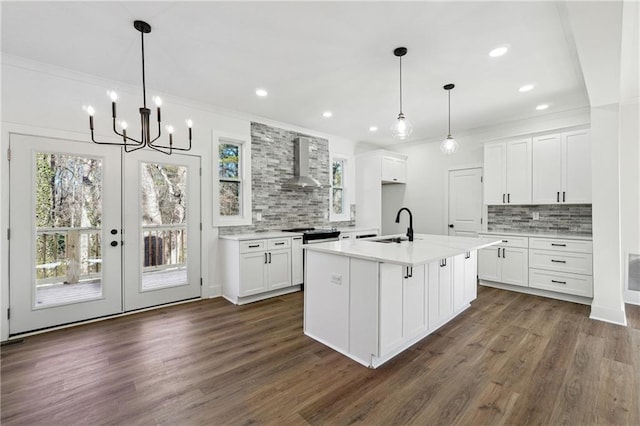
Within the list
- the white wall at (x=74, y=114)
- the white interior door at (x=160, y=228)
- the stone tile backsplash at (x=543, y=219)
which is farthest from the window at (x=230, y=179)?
the stone tile backsplash at (x=543, y=219)

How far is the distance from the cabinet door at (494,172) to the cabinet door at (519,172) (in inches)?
2.8

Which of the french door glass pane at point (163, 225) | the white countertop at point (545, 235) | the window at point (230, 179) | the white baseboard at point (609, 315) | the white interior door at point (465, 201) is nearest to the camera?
the white baseboard at point (609, 315)

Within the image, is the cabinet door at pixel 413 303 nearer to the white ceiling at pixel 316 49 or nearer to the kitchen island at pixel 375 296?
the kitchen island at pixel 375 296

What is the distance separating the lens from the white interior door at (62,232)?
9.47 ft

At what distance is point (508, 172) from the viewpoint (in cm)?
466

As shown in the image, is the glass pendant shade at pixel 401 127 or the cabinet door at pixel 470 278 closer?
the glass pendant shade at pixel 401 127

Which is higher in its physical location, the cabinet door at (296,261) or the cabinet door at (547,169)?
the cabinet door at (547,169)

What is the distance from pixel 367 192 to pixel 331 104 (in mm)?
2360

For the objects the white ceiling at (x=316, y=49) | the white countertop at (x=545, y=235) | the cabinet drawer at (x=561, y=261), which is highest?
the white ceiling at (x=316, y=49)

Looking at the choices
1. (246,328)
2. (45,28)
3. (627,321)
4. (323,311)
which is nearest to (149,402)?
(246,328)

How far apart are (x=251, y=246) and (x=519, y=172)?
14.1ft

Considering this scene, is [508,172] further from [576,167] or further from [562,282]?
[562,282]

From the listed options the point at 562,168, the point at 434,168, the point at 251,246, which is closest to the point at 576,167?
the point at 562,168

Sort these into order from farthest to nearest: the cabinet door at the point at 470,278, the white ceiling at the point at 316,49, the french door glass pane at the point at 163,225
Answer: the french door glass pane at the point at 163,225 → the cabinet door at the point at 470,278 → the white ceiling at the point at 316,49
